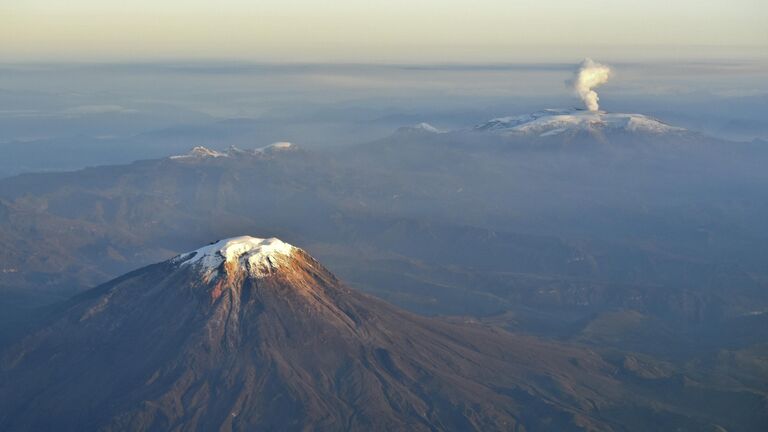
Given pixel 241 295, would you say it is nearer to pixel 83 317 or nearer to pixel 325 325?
pixel 325 325

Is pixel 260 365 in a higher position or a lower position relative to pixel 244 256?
lower

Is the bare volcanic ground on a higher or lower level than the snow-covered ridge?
lower

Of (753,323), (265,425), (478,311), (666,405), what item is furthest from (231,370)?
(753,323)

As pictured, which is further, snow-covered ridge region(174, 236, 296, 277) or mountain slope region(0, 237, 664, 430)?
snow-covered ridge region(174, 236, 296, 277)

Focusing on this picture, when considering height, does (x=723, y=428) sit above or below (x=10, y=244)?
above

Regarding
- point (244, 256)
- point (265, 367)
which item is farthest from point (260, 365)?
point (244, 256)

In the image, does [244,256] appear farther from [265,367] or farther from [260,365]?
[265,367]
